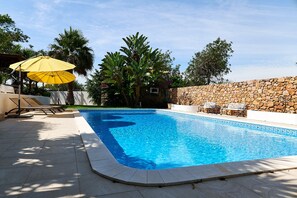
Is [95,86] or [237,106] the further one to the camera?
[95,86]

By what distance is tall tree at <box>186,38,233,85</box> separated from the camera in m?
33.3

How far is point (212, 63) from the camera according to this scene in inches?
1334

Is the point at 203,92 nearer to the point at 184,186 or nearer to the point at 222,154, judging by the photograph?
the point at 222,154

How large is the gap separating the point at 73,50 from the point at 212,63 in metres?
21.4

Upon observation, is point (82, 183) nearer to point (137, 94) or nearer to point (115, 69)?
point (115, 69)

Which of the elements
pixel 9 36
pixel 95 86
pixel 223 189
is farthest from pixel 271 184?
pixel 9 36

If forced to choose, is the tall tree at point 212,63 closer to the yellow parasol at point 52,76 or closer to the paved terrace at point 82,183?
the yellow parasol at point 52,76

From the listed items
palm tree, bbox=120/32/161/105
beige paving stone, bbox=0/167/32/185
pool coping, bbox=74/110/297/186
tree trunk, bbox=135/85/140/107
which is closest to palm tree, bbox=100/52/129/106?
palm tree, bbox=120/32/161/105

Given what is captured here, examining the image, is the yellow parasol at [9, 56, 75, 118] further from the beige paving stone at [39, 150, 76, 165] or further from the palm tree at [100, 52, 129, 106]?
the palm tree at [100, 52, 129, 106]

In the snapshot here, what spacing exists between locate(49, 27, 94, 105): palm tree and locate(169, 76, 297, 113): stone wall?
1264 cm

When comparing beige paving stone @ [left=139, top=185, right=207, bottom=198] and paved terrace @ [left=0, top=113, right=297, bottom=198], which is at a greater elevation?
paved terrace @ [left=0, top=113, right=297, bottom=198]

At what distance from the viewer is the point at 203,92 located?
19484mm

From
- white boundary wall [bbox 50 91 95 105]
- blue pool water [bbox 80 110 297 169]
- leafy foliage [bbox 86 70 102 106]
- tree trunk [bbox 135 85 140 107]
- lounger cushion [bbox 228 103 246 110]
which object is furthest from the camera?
white boundary wall [bbox 50 91 95 105]

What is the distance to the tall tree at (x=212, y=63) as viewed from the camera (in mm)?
33281
